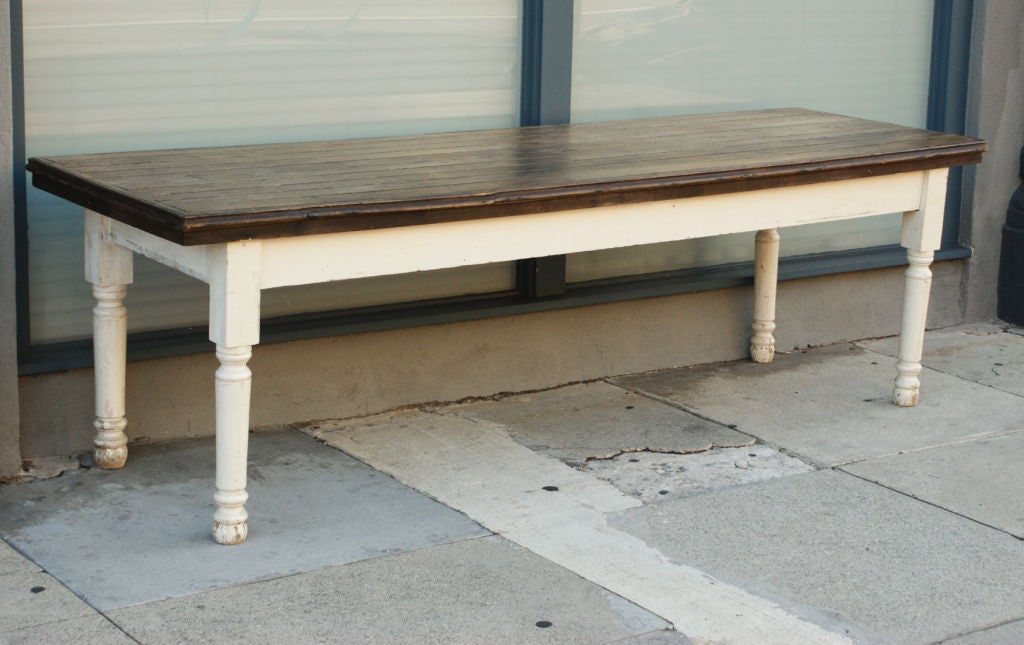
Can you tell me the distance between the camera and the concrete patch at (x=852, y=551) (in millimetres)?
3543

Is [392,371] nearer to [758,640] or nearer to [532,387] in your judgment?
[532,387]

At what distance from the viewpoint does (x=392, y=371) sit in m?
4.93

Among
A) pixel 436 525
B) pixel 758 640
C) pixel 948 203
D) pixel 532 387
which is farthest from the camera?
pixel 948 203

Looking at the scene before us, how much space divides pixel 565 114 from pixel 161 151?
5.12ft

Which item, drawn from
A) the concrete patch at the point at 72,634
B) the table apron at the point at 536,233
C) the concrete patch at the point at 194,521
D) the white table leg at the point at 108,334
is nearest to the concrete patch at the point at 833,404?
the table apron at the point at 536,233

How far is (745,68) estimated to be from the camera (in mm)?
5723

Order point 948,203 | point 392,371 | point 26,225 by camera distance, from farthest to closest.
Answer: point 948,203 → point 392,371 → point 26,225

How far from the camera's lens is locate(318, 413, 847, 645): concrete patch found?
3.46 metres

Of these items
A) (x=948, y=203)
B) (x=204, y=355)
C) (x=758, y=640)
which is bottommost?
(x=758, y=640)

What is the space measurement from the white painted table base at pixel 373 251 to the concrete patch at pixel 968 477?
47 centimetres

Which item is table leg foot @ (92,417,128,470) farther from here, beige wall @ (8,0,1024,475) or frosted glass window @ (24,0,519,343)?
frosted glass window @ (24,0,519,343)

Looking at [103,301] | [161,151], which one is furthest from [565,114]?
[103,301]

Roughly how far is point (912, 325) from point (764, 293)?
691 millimetres

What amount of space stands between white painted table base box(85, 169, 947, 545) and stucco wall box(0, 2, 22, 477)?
0.24 meters
